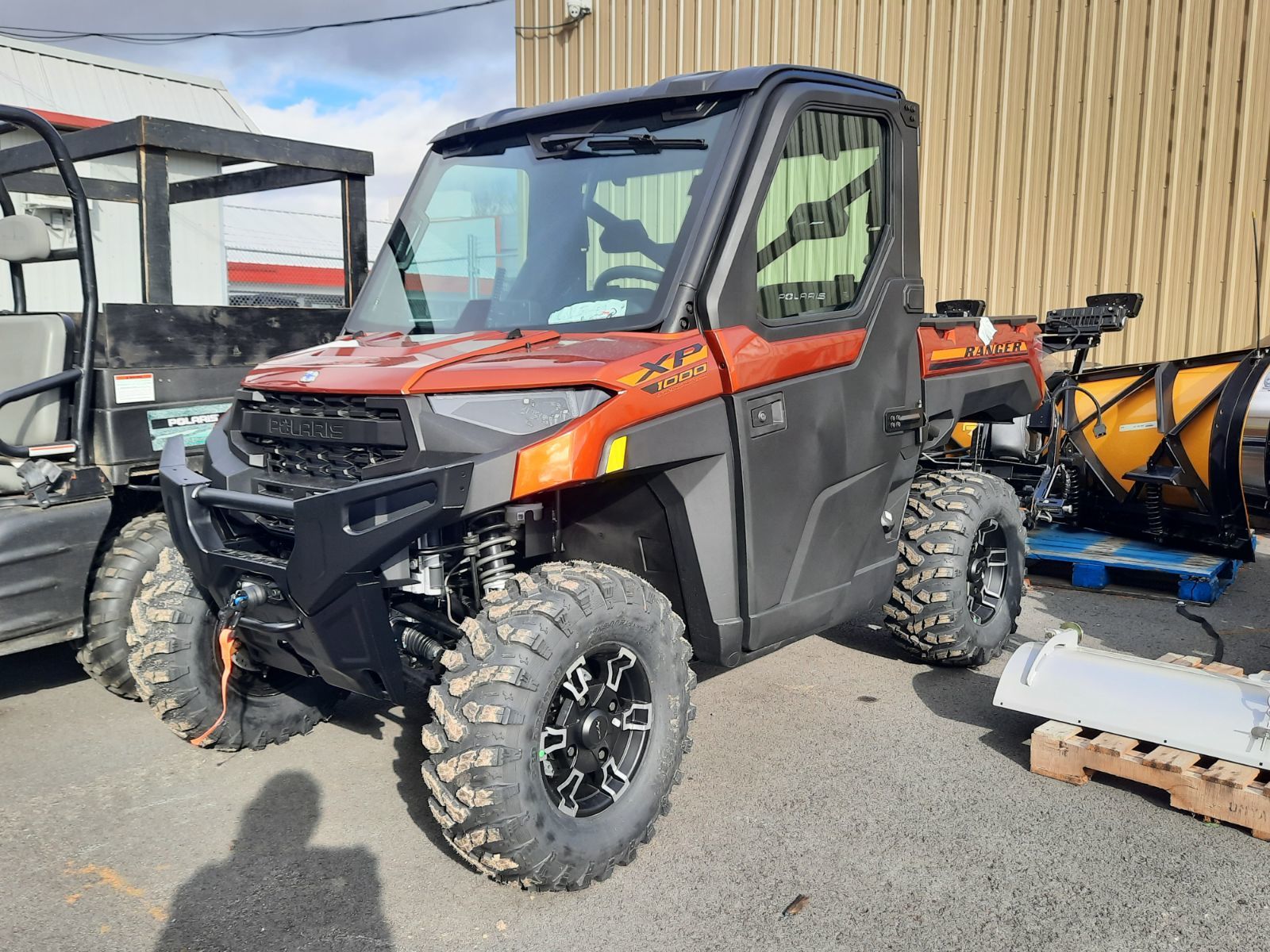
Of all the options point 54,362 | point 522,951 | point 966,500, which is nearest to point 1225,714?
point 966,500

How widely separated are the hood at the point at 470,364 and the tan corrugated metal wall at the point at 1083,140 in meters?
6.79

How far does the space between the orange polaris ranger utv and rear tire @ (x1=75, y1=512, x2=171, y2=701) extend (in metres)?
0.66

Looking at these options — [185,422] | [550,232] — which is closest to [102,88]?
[185,422]

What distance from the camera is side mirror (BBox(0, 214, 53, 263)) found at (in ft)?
14.0

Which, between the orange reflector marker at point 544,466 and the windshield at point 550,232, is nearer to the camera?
the orange reflector marker at point 544,466

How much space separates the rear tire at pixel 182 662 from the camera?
373 centimetres

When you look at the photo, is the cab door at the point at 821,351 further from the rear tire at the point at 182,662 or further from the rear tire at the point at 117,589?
the rear tire at the point at 117,589

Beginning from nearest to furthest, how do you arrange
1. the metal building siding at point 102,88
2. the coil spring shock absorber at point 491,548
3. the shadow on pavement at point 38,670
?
1. the coil spring shock absorber at point 491,548
2. the shadow on pavement at point 38,670
3. the metal building siding at point 102,88

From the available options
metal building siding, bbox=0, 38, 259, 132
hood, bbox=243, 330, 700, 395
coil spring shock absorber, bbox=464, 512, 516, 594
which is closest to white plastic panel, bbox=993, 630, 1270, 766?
hood, bbox=243, 330, 700, 395

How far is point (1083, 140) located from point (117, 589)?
8.12 metres

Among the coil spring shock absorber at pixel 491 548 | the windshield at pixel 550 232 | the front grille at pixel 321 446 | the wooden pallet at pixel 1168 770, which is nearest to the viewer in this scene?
the front grille at pixel 321 446

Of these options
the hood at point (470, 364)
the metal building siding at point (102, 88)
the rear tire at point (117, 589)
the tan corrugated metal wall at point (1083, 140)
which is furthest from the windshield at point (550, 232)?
the metal building siding at point (102, 88)

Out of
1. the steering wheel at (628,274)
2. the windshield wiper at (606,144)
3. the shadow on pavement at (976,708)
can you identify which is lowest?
the shadow on pavement at (976,708)

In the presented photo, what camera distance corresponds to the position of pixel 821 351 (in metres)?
3.81
